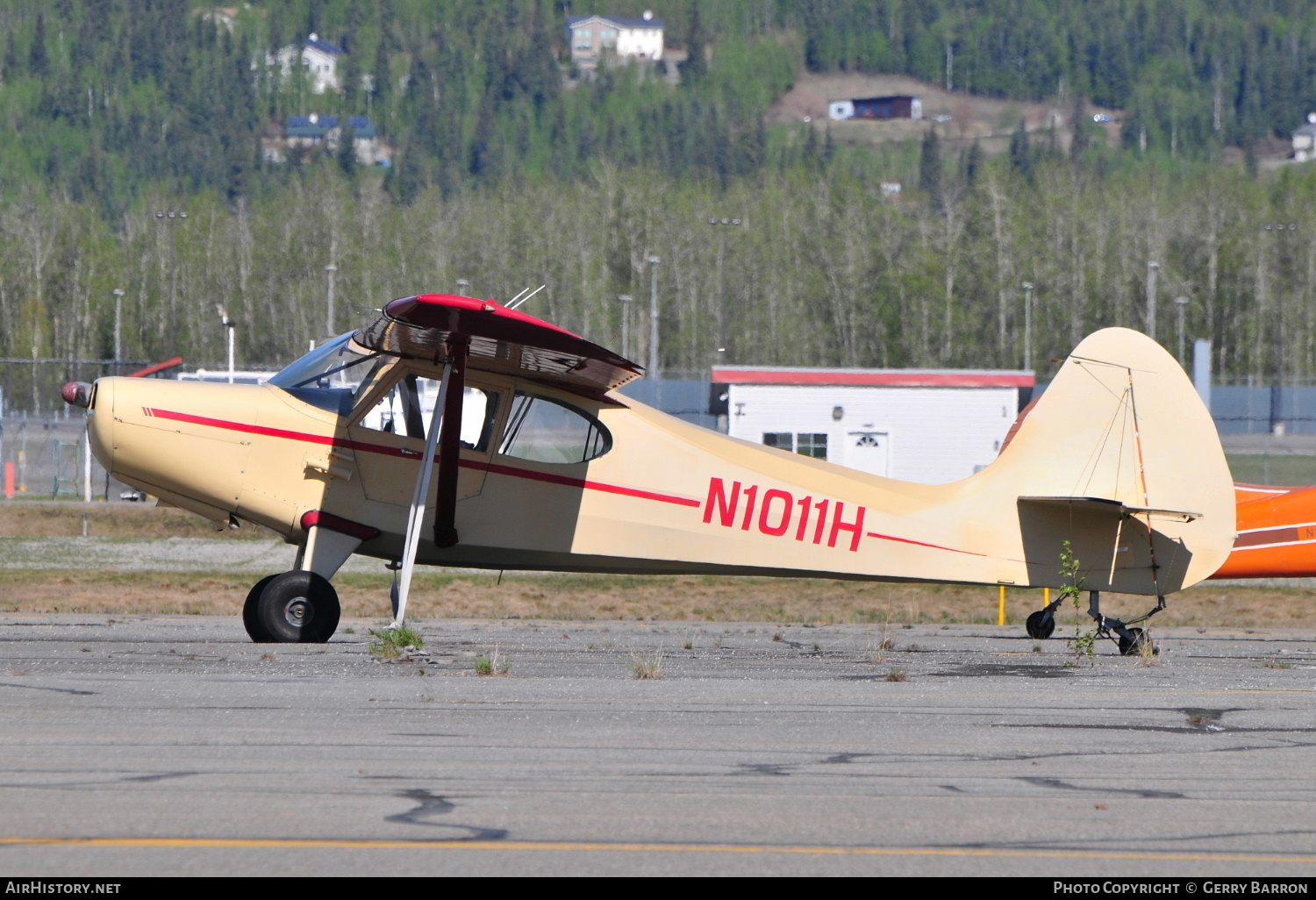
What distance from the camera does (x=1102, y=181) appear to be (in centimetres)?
11344

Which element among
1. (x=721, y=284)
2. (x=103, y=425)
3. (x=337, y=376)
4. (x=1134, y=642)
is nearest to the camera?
(x=103, y=425)

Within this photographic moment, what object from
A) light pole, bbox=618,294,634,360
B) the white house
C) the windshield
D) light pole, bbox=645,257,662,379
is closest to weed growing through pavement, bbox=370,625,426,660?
the windshield

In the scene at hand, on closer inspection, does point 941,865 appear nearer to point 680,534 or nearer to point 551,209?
point 680,534

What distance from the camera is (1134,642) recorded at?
1302 centimetres

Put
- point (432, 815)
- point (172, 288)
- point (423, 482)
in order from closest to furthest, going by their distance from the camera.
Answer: point (432, 815)
point (423, 482)
point (172, 288)

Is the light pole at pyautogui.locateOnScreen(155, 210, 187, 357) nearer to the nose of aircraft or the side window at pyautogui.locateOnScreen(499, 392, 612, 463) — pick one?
the nose of aircraft

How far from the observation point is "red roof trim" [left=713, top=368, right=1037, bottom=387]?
1556 inches

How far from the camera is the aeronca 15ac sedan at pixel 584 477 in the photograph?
11.7 meters

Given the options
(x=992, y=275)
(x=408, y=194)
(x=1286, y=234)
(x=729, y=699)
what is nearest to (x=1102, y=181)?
(x=1286, y=234)

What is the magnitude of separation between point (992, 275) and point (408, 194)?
8568cm

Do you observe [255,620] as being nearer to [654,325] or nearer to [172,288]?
[654,325]

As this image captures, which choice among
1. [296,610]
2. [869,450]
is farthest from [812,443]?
[296,610]

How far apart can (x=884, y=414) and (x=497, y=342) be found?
29448mm

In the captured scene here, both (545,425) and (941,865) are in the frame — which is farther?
(545,425)
